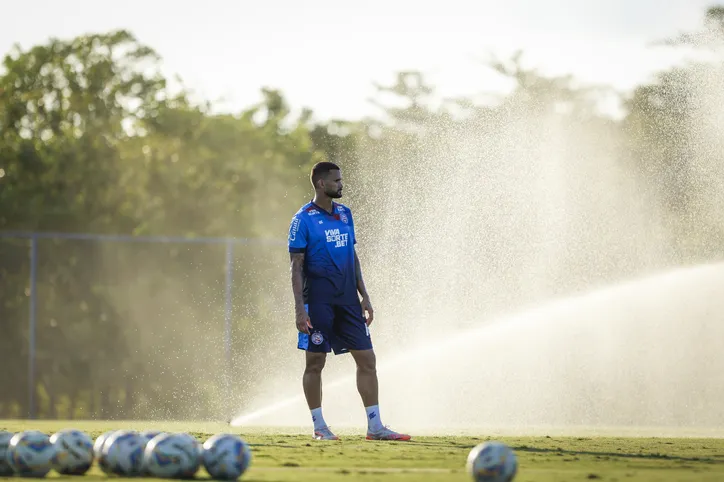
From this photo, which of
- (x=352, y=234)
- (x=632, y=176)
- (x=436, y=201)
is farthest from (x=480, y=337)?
(x=352, y=234)

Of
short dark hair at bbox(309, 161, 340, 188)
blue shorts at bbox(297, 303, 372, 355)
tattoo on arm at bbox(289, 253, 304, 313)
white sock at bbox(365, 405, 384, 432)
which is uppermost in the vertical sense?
short dark hair at bbox(309, 161, 340, 188)

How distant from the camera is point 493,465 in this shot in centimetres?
741

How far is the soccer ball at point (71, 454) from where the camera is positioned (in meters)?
8.21

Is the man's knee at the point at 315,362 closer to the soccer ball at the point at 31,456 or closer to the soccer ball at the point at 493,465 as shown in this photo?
the soccer ball at the point at 31,456

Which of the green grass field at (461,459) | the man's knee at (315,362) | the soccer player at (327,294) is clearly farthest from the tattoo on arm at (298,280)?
the green grass field at (461,459)

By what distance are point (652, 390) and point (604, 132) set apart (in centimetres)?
841

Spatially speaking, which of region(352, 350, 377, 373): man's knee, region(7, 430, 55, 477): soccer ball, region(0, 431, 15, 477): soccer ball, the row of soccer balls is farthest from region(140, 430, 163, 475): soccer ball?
region(352, 350, 377, 373): man's knee

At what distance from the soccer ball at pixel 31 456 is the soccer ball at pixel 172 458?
58 centimetres

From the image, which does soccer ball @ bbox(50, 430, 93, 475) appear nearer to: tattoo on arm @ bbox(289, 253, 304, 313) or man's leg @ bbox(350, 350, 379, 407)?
tattoo on arm @ bbox(289, 253, 304, 313)

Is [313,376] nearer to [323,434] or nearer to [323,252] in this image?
[323,434]

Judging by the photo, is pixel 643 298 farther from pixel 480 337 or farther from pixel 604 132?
pixel 604 132

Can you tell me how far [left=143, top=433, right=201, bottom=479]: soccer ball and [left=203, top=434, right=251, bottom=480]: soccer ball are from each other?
61mm

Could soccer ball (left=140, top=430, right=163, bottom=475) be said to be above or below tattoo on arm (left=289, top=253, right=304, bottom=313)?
below

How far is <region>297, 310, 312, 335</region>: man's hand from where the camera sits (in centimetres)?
1159
